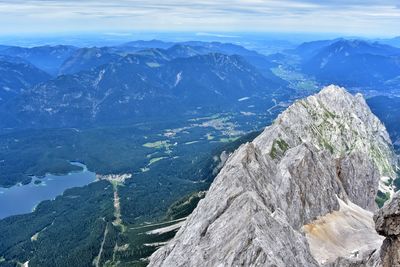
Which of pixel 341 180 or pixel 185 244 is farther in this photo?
pixel 341 180

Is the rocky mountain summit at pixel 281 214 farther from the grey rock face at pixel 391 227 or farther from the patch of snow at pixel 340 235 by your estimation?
the grey rock face at pixel 391 227

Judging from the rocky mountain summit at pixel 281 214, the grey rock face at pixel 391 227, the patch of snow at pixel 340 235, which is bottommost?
the patch of snow at pixel 340 235

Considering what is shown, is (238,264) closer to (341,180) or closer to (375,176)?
(341,180)

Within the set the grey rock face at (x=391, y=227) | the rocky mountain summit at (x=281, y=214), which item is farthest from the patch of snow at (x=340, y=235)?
the grey rock face at (x=391, y=227)

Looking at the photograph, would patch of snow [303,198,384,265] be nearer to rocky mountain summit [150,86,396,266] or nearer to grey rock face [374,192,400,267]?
rocky mountain summit [150,86,396,266]

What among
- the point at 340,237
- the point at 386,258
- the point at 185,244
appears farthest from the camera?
the point at 340,237

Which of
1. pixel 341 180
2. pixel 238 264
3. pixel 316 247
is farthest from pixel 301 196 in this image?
pixel 238 264

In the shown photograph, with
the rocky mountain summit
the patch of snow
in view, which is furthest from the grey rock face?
the patch of snow

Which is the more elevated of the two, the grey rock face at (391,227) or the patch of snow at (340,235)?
the grey rock face at (391,227)
